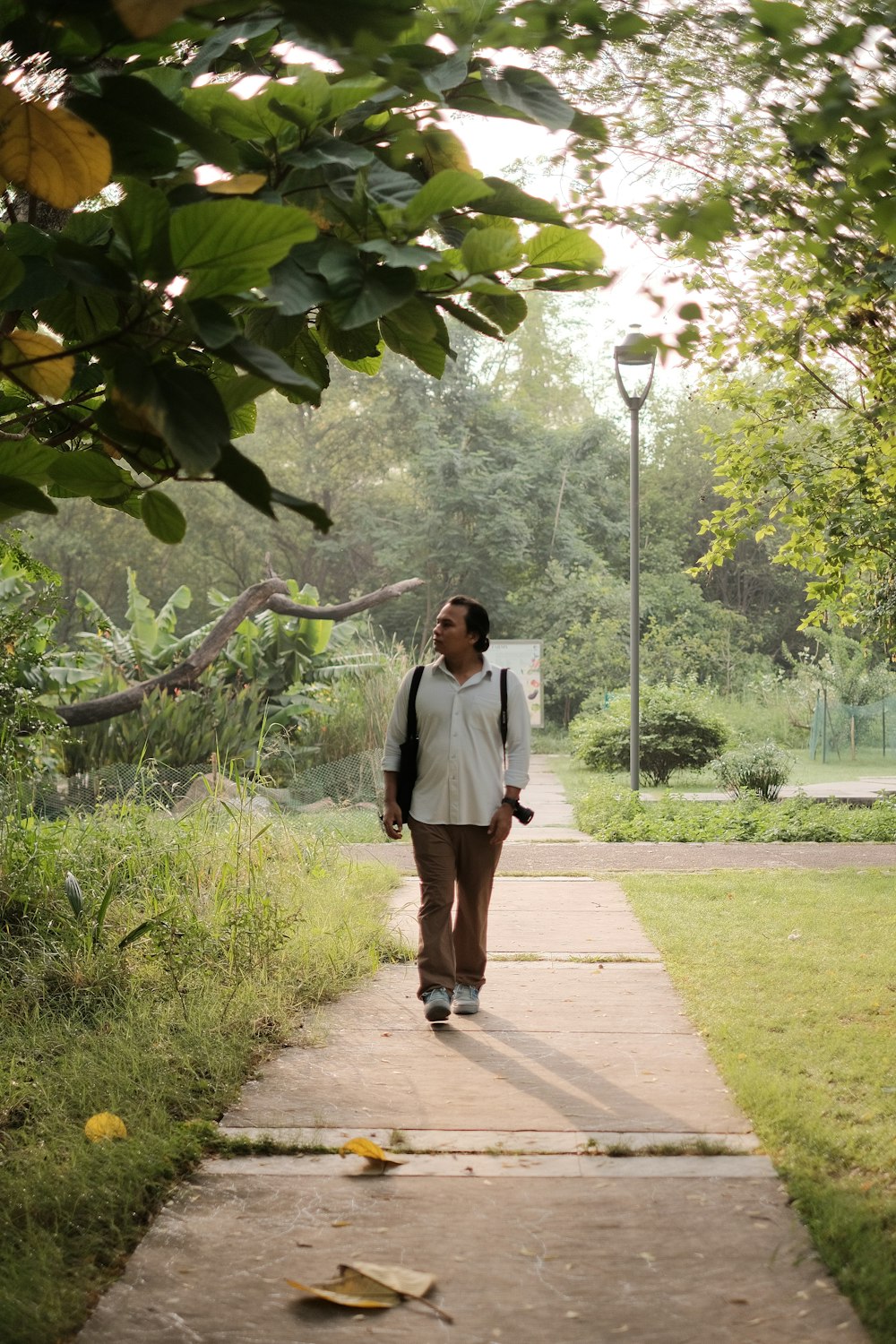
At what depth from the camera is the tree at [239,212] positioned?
158 cm

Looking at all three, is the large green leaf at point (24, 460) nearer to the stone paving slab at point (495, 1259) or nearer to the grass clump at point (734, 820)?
the stone paving slab at point (495, 1259)

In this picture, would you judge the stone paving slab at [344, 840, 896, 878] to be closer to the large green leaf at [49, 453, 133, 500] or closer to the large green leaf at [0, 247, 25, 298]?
the large green leaf at [49, 453, 133, 500]

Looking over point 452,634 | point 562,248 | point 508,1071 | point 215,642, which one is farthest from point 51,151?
point 215,642

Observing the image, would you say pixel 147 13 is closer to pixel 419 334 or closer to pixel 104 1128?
pixel 419 334

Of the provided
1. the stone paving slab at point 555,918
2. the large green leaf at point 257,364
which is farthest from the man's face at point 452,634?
the large green leaf at point 257,364

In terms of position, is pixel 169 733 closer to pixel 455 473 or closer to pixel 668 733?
pixel 668 733

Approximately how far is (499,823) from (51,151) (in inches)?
181

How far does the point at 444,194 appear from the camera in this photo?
1791 millimetres

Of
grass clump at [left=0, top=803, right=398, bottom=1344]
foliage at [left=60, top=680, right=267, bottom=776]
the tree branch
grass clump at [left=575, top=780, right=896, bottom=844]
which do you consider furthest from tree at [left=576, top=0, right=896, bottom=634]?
foliage at [left=60, top=680, right=267, bottom=776]

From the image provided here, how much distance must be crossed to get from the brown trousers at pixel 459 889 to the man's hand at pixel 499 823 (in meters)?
0.04

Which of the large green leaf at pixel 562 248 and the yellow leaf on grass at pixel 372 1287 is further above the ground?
the large green leaf at pixel 562 248

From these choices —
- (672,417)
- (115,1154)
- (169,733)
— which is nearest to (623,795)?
(169,733)

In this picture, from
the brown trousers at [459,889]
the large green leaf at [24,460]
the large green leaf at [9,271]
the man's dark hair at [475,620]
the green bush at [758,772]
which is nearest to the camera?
the large green leaf at [9,271]

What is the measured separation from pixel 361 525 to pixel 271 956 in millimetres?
36085
